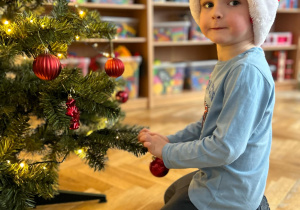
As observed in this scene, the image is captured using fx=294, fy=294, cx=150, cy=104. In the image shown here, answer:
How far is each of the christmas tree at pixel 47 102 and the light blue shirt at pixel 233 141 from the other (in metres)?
0.17

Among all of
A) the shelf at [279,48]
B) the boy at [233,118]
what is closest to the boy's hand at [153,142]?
the boy at [233,118]

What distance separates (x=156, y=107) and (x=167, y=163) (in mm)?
1541

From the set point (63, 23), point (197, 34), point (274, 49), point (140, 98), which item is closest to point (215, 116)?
point (63, 23)

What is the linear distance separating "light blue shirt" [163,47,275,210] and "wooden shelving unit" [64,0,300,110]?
1268 mm

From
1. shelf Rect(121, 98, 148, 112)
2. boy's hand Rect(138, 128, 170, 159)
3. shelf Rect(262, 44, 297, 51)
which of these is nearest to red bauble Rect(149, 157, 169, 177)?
boy's hand Rect(138, 128, 170, 159)

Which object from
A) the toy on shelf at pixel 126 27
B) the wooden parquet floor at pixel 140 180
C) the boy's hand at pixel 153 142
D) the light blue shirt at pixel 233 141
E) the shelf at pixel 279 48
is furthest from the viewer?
the shelf at pixel 279 48

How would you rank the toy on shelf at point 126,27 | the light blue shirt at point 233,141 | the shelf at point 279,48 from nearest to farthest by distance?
the light blue shirt at point 233,141, the toy on shelf at point 126,27, the shelf at point 279,48

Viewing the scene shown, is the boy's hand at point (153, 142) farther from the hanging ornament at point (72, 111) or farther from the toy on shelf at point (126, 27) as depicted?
the toy on shelf at point (126, 27)

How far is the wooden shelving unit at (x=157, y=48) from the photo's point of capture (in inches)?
81.0

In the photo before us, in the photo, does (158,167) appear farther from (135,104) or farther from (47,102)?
(135,104)

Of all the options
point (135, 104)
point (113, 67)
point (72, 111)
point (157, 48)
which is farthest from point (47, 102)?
point (157, 48)

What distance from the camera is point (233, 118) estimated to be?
0.53 m

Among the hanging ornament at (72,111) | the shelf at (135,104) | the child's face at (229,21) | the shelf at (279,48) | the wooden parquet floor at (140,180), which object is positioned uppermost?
the child's face at (229,21)

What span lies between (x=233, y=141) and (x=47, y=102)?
0.39 m
